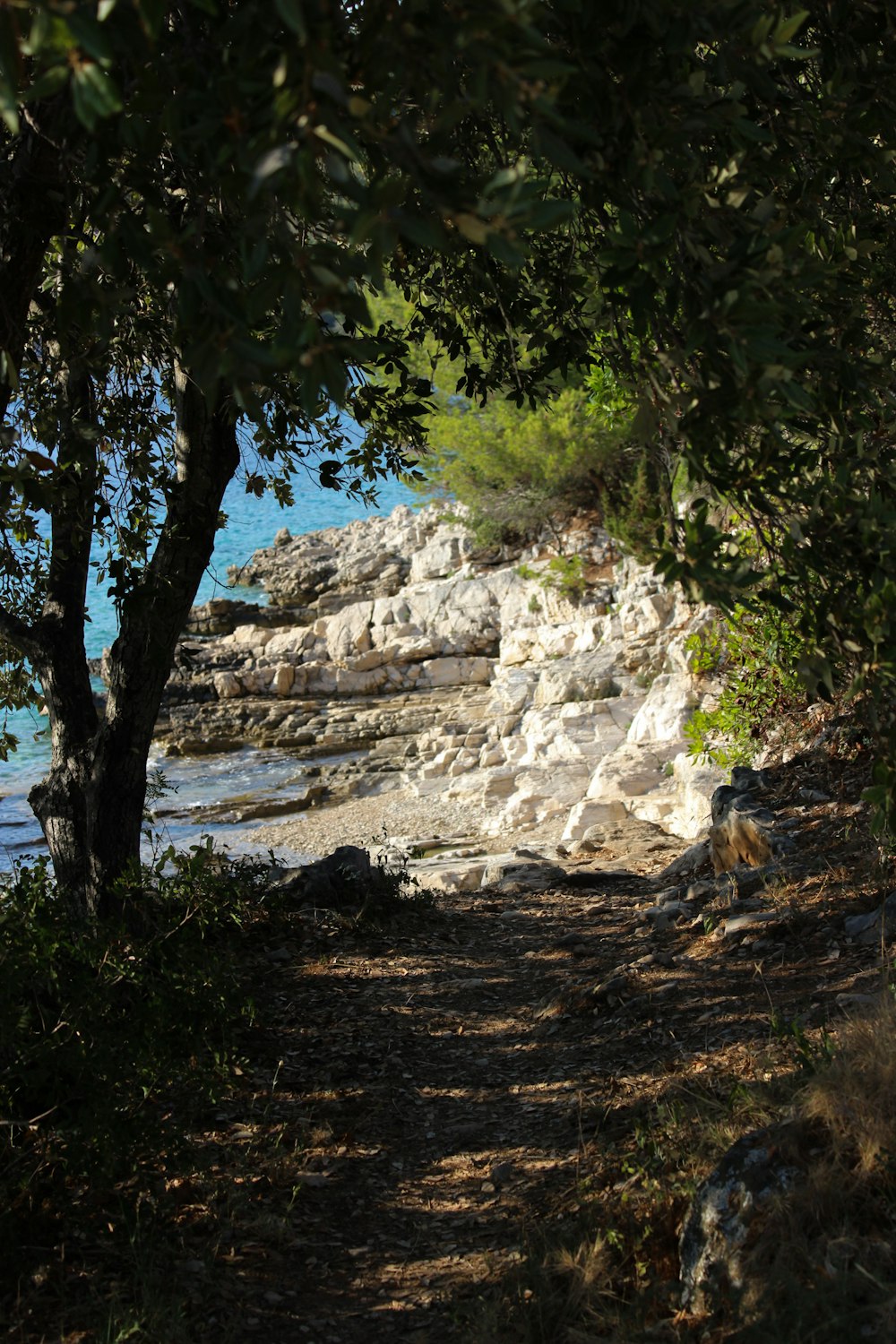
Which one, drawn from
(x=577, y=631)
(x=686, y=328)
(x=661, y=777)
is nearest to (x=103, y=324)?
(x=686, y=328)

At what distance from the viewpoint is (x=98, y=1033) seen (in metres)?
3.47

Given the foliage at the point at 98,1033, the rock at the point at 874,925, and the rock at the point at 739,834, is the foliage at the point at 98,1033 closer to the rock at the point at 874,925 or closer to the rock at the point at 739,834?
the rock at the point at 874,925

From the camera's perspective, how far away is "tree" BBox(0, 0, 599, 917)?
1.61 meters

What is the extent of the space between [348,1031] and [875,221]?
3.96m

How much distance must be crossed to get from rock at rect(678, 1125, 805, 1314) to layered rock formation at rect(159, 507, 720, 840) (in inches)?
273

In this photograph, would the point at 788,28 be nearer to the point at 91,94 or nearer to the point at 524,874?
the point at 91,94

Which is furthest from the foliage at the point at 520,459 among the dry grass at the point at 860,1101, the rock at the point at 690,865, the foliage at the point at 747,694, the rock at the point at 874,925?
the dry grass at the point at 860,1101

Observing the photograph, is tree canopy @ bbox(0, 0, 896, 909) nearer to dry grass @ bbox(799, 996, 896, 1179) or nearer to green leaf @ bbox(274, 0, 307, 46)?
green leaf @ bbox(274, 0, 307, 46)

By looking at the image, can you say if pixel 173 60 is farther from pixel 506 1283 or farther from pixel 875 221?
pixel 506 1283

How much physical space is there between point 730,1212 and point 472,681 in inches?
790

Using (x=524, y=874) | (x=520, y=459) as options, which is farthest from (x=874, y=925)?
(x=520, y=459)

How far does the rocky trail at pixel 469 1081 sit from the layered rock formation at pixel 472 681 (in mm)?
4212

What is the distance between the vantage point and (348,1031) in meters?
5.07

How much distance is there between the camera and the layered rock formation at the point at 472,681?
43.1 ft
